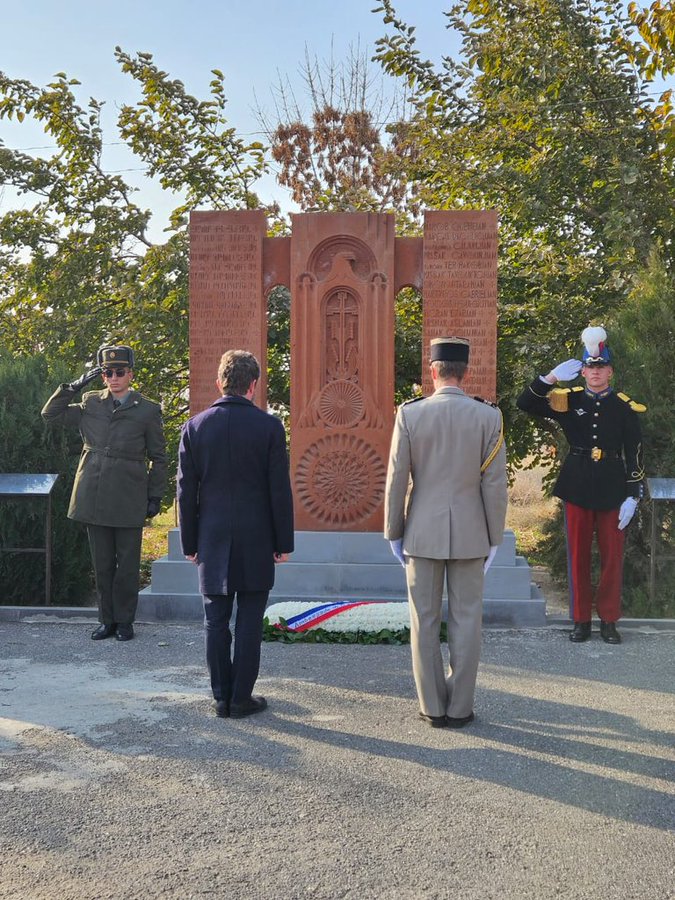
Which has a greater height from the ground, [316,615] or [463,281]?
[463,281]

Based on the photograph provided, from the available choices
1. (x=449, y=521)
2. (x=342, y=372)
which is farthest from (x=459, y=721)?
(x=342, y=372)

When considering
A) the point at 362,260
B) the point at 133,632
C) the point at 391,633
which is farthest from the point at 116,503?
the point at 362,260

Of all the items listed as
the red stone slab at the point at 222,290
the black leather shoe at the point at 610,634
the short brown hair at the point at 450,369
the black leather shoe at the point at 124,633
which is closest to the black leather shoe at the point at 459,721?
the short brown hair at the point at 450,369

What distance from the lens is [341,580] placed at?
22.0 feet

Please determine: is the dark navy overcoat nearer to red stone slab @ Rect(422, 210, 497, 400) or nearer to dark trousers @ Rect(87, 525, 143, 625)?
dark trousers @ Rect(87, 525, 143, 625)

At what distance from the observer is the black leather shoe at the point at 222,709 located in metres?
4.37

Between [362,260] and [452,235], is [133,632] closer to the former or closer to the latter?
[362,260]

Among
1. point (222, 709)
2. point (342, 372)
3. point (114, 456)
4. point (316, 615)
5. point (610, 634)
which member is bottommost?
point (222, 709)

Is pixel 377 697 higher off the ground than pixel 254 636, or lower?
lower

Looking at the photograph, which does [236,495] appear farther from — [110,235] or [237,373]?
[110,235]

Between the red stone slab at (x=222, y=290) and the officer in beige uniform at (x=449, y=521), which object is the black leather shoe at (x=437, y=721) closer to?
the officer in beige uniform at (x=449, y=521)

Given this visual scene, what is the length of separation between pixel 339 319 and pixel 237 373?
9.02 feet

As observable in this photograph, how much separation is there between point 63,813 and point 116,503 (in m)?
2.90

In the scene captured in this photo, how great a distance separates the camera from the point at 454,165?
8.92 metres
